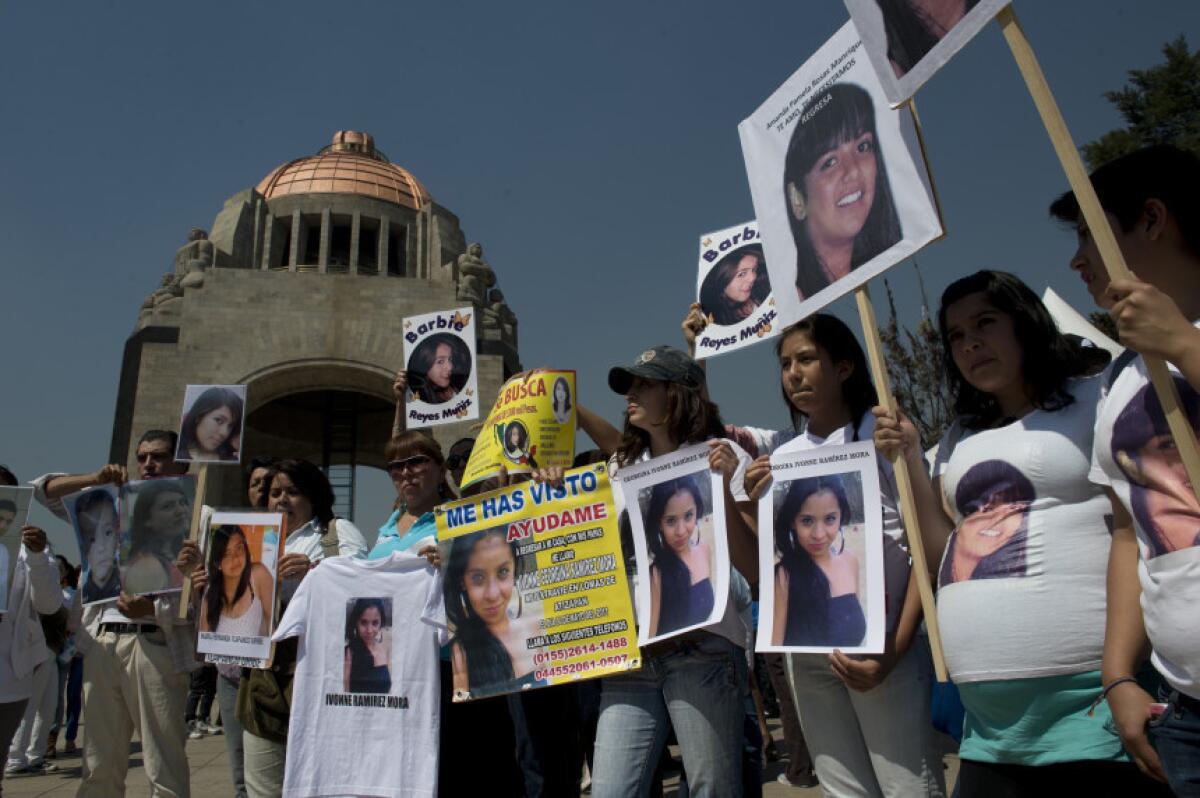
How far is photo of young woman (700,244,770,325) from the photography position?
547cm

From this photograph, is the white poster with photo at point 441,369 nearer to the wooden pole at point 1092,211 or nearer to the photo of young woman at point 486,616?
the photo of young woman at point 486,616

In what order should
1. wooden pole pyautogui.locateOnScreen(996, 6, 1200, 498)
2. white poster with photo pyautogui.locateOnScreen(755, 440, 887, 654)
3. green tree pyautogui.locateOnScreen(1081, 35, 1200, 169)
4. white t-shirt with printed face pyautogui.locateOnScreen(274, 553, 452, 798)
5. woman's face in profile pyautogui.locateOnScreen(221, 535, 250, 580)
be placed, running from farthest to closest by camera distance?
green tree pyautogui.locateOnScreen(1081, 35, 1200, 169)
woman's face in profile pyautogui.locateOnScreen(221, 535, 250, 580)
white t-shirt with printed face pyautogui.locateOnScreen(274, 553, 452, 798)
white poster with photo pyautogui.locateOnScreen(755, 440, 887, 654)
wooden pole pyautogui.locateOnScreen(996, 6, 1200, 498)

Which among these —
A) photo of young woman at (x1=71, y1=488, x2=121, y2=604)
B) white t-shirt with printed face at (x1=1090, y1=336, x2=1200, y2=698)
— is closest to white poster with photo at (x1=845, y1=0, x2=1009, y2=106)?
white t-shirt with printed face at (x1=1090, y1=336, x2=1200, y2=698)

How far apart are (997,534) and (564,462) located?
2049 mm

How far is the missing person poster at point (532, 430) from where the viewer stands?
4.03 m

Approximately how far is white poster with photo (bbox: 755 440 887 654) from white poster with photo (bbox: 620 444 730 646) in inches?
7.7

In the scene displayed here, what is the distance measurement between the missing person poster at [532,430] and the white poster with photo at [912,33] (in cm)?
204

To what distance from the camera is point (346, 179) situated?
75.2 ft

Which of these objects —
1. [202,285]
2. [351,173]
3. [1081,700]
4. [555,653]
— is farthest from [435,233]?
[1081,700]

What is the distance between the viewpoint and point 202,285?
1838cm

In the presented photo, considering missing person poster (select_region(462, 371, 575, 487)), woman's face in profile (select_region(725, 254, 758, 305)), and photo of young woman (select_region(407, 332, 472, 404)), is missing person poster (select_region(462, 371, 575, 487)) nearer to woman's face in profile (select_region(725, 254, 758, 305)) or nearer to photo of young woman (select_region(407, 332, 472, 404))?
woman's face in profile (select_region(725, 254, 758, 305))

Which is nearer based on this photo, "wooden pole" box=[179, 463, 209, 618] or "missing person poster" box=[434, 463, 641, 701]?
"missing person poster" box=[434, 463, 641, 701]

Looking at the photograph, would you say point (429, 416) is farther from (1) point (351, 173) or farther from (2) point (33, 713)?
(1) point (351, 173)

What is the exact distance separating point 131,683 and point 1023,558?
4.74 metres
